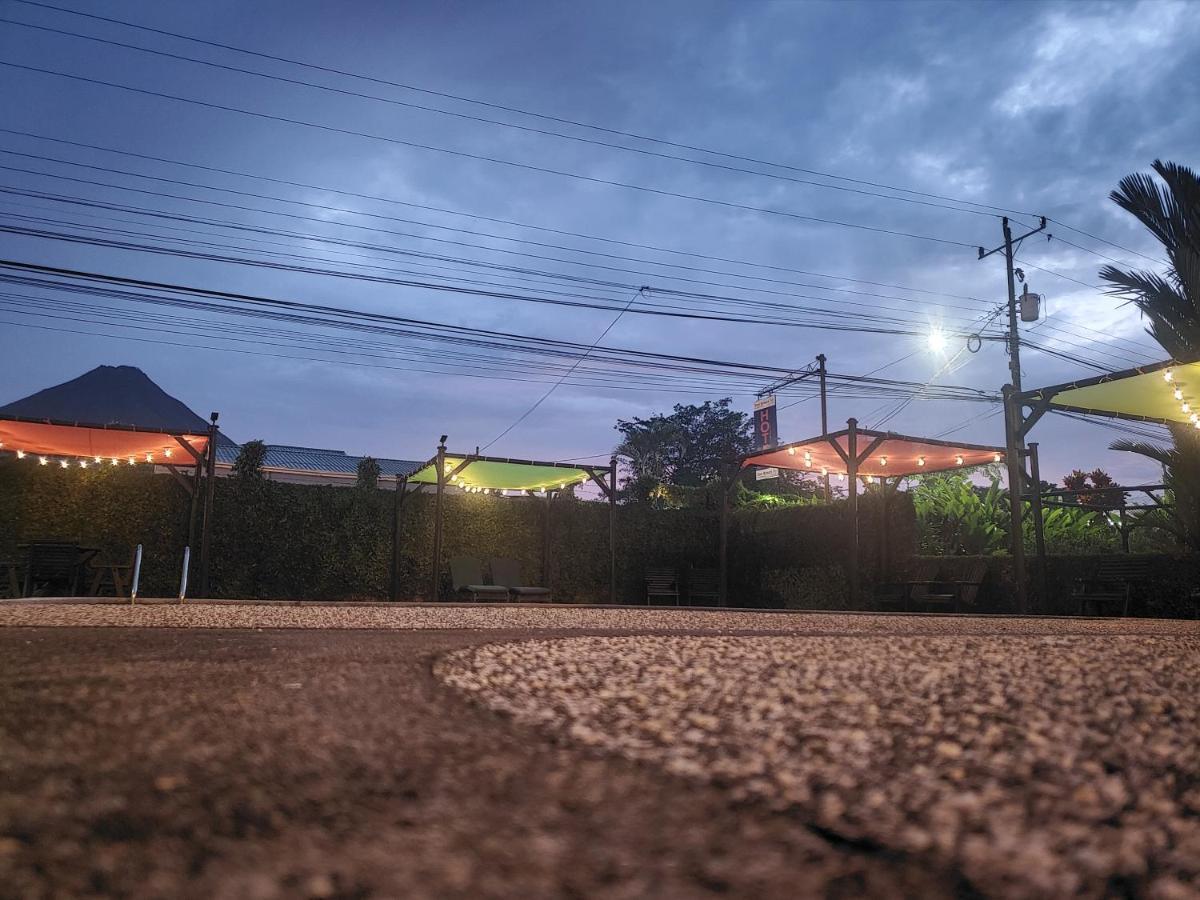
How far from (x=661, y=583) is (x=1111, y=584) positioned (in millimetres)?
5603

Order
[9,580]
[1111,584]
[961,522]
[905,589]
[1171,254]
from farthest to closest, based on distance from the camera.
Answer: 1. [961,522]
2. [905,589]
3. [1111,584]
4. [9,580]
5. [1171,254]

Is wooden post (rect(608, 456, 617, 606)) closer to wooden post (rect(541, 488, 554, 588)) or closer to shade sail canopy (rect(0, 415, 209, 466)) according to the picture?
wooden post (rect(541, 488, 554, 588))

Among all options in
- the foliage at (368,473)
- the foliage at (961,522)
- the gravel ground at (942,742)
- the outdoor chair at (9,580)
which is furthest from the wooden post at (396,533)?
the gravel ground at (942,742)

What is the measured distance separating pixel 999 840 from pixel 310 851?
37.8 inches

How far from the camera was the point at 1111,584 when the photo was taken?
823 centimetres

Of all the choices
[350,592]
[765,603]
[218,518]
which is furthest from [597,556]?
[218,518]

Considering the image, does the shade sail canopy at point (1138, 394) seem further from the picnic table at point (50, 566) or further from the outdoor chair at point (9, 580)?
the outdoor chair at point (9, 580)

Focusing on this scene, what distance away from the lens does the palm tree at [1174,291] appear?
21.8 feet

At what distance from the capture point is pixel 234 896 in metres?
0.86

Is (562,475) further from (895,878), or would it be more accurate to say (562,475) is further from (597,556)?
(895,878)

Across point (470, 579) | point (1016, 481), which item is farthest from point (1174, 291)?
point (470, 579)

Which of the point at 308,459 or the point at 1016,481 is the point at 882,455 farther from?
the point at 308,459

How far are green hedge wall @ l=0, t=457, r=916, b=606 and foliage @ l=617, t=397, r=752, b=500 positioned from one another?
65.5 feet

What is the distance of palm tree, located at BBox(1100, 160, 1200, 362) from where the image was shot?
6.63m
